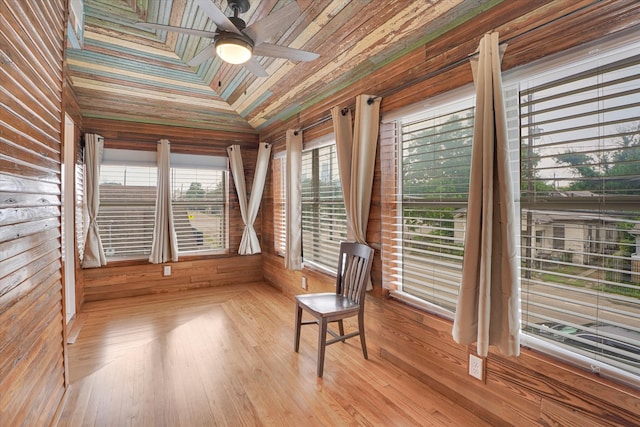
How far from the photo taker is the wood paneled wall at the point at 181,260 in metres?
4.12

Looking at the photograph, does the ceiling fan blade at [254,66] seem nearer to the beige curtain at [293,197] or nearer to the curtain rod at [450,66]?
the curtain rod at [450,66]

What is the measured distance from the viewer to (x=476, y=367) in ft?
6.24

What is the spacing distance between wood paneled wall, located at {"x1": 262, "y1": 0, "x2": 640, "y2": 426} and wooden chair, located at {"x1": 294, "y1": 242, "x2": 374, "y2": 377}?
18 cm

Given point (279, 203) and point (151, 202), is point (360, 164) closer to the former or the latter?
point (279, 203)

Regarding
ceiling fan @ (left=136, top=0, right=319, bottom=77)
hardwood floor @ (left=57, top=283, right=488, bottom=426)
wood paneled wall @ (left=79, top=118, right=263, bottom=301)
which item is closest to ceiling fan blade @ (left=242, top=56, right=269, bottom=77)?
ceiling fan @ (left=136, top=0, right=319, bottom=77)

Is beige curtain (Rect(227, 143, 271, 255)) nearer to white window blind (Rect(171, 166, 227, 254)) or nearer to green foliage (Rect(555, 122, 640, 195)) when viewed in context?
white window blind (Rect(171, 166, 227, 254))

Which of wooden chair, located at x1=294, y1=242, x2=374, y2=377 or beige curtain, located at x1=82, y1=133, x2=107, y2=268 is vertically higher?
beige curtain, located at x1=82, y1=133, x2=107, y2=268

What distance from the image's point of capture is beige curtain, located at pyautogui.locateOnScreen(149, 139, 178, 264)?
426 cm

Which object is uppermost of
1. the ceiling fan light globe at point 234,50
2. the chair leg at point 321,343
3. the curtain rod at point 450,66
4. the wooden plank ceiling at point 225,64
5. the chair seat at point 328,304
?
the wooden plank ceiling at point 225,64

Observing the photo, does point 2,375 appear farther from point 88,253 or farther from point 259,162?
point 259,162

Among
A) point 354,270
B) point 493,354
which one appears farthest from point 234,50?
point 493,354

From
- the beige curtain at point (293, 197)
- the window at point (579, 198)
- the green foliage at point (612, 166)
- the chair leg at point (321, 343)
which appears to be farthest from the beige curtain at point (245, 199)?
the green foliage at point (612, 166)

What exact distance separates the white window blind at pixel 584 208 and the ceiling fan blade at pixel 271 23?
1.37 m

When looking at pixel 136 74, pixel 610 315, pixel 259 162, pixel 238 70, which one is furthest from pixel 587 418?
pixel 136 74
